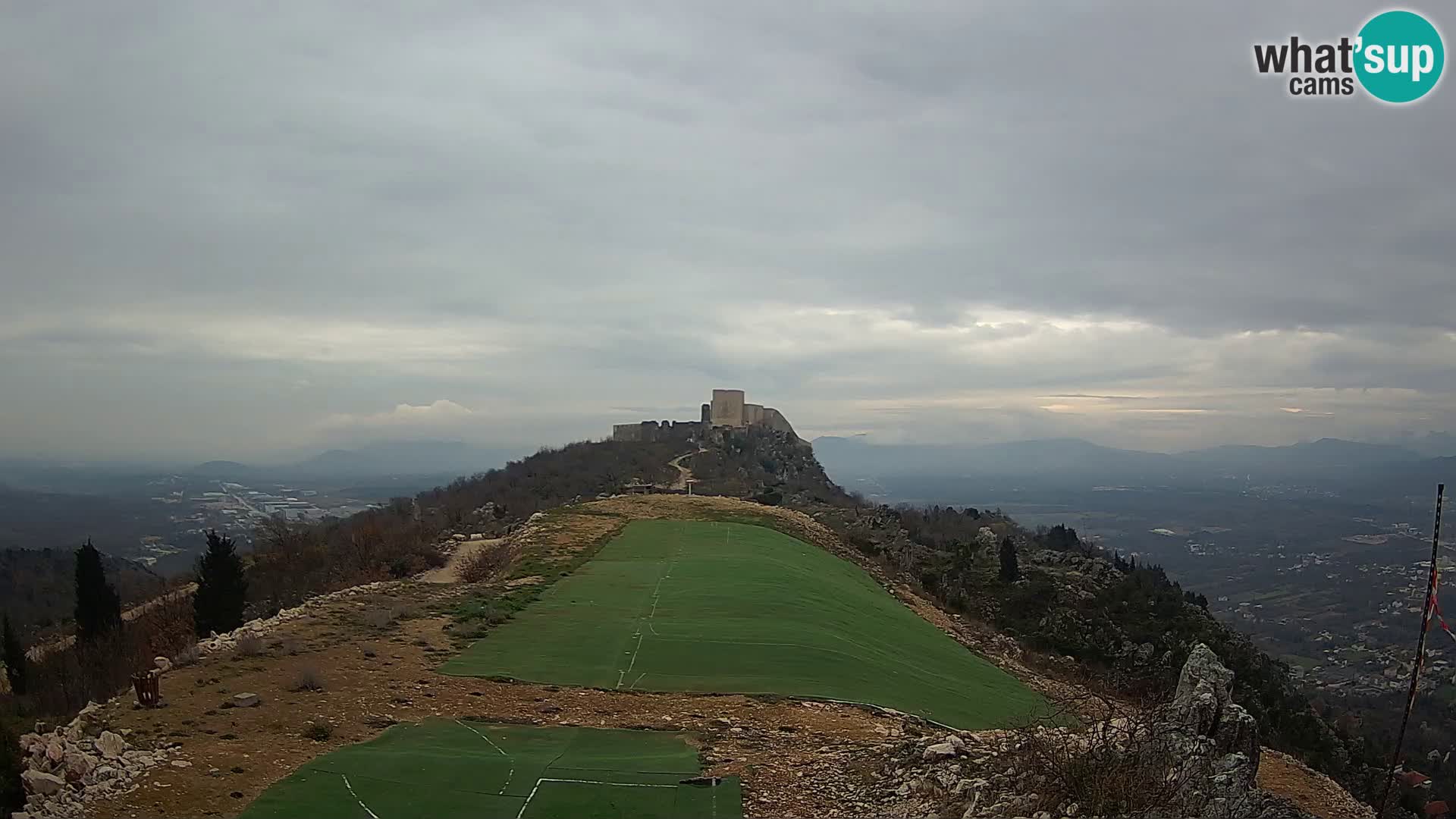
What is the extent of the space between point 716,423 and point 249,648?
7852 centimetres

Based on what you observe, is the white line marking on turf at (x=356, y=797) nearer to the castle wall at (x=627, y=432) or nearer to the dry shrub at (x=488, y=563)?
the dry shrub at (x=488, y=563)

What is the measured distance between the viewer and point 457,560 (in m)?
29.3

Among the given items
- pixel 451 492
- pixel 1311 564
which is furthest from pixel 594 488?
pixel 1311 564

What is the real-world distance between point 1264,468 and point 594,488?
187075mm

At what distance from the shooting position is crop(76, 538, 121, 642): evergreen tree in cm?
2802

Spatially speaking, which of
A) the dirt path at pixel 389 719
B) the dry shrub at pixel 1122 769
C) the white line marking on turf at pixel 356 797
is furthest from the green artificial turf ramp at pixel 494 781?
the dry shrub at pixel 1122 769

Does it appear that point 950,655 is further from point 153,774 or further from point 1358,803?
point 153,774

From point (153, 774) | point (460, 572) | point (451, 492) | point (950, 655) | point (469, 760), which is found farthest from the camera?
point (451, 492)

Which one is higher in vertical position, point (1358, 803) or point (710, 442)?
point (710, 442)

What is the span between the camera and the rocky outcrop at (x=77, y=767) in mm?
7543

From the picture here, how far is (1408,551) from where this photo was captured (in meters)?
76.9

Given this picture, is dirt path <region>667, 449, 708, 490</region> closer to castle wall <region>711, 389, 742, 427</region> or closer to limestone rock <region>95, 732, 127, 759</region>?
castle wall <region>711, 389, 742, 427</region>

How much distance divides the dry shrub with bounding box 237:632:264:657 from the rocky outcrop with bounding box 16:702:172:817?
13.4 feet

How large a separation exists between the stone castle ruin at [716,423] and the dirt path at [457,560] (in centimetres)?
5514
